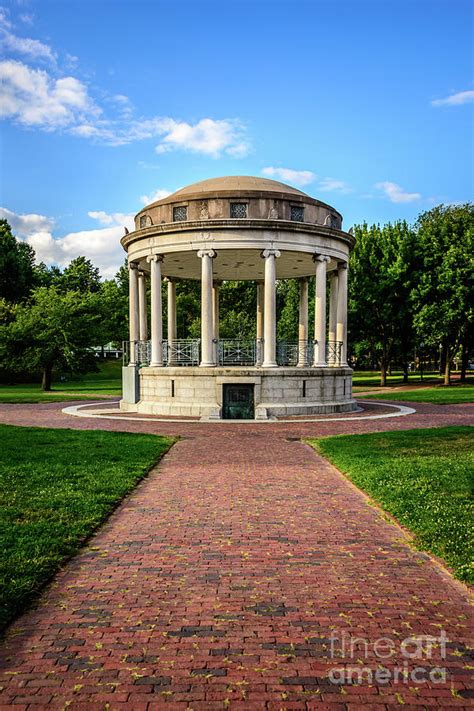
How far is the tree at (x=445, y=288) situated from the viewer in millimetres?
46969

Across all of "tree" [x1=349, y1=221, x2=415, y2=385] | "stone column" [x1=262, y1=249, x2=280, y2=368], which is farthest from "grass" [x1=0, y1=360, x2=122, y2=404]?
"tree" [x1=349, y1=221, x2=415, y2=385]

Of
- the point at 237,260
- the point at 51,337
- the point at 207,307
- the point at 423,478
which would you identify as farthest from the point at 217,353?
the point at 51,337

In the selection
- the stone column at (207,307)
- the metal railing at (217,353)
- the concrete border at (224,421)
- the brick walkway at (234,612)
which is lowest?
the concrete border at (224,421)

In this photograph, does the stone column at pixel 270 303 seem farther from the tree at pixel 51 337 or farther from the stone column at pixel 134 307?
the tree at pixel 51 337

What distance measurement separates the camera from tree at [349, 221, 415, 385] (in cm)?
5031

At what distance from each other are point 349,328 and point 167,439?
3802cm

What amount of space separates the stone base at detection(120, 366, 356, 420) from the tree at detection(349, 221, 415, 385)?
2424 centimetres

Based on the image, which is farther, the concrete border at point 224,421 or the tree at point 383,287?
the tree at point 383,287

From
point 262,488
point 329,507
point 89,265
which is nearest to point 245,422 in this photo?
point 262,488

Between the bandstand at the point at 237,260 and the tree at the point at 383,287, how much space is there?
2036cm

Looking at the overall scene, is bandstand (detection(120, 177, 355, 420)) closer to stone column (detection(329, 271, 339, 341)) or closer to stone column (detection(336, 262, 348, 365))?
stone column (detection(336, 262, 348, 365))

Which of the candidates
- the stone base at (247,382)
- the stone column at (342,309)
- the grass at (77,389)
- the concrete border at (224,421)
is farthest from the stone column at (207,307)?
the grass at (77,389)

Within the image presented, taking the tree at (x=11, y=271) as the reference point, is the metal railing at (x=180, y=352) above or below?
below

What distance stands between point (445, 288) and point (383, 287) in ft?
18.4
